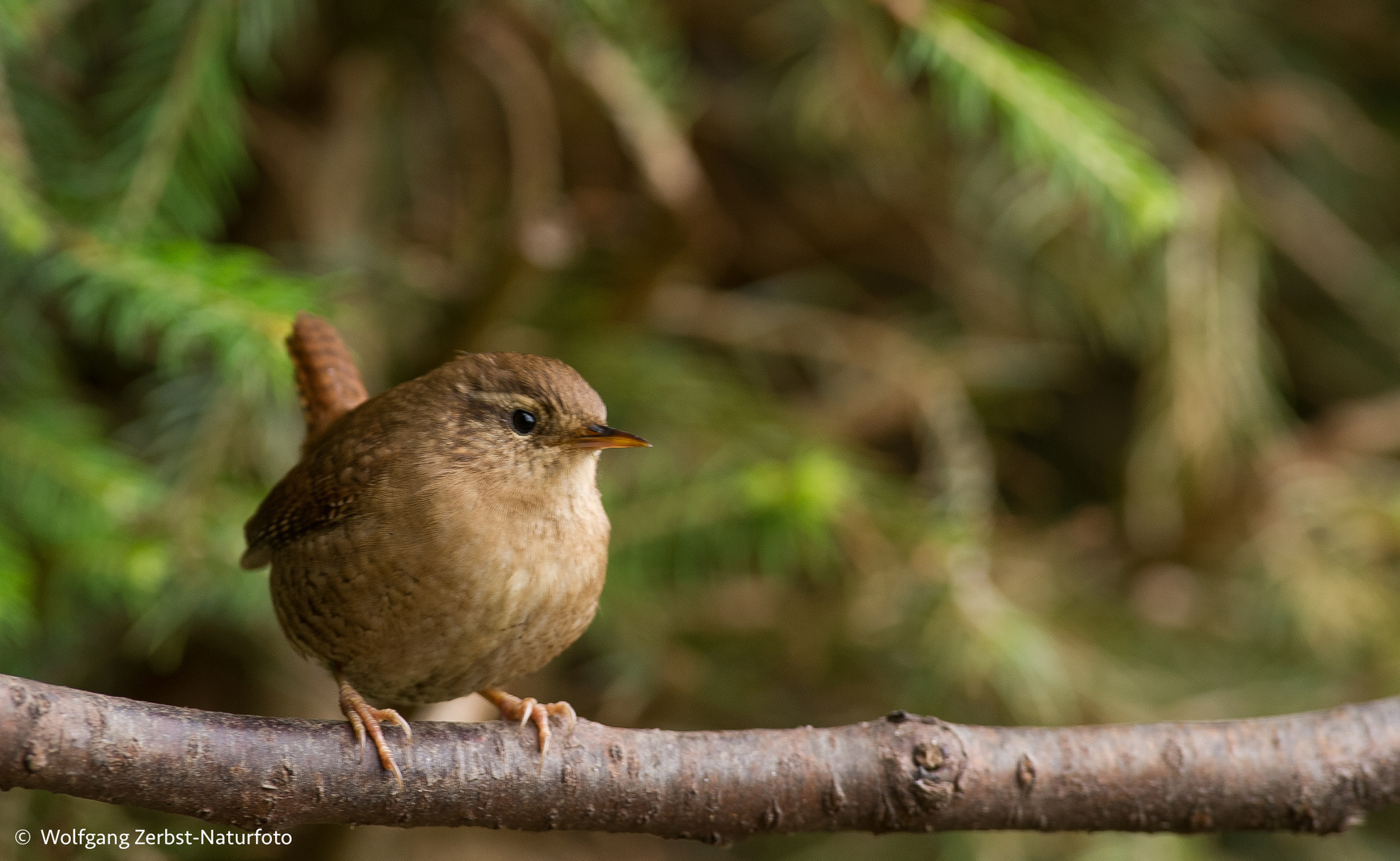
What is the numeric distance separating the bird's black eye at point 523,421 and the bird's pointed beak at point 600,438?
6 centimetres

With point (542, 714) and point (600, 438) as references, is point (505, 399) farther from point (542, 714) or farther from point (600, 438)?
point (542, 714)

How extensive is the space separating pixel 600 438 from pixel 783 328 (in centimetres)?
168

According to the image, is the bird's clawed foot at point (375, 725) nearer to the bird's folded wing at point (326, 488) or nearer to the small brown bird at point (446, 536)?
the small brown bird at point (446, 536)

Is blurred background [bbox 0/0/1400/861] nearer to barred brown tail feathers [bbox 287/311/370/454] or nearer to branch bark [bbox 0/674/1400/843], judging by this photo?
barred brown tail feathers [bbox 287/311/370/454]

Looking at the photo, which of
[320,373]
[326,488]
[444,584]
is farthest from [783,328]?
[444,584]

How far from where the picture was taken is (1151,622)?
10.9ft

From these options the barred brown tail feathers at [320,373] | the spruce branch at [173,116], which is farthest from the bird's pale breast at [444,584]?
the spruce branch at [173,116]

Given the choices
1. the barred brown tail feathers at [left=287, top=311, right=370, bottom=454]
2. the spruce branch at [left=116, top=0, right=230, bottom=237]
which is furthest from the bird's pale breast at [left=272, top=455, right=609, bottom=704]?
the spruce branch at [left=116, top=0, right=230, bottom=237]

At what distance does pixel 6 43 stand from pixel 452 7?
906 mm

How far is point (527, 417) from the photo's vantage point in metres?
1.79

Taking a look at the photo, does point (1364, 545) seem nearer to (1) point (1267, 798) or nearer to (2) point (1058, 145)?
(2) point (1058, 145)

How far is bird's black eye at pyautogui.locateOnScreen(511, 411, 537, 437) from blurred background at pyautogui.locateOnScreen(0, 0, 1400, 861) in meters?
0.41

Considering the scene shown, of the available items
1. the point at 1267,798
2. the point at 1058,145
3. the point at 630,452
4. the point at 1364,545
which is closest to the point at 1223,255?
the point at 1364,545

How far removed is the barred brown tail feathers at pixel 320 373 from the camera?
1923mm
